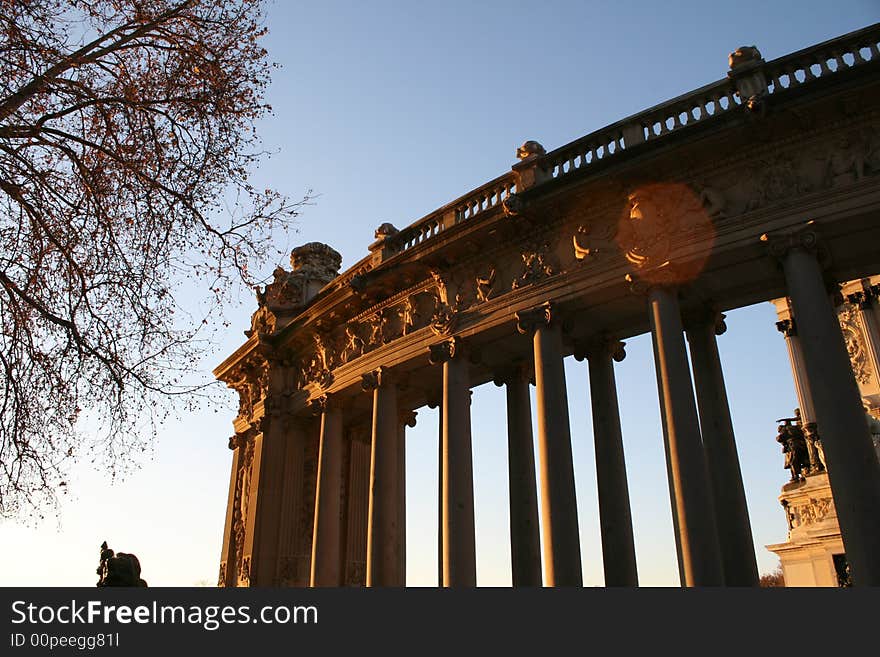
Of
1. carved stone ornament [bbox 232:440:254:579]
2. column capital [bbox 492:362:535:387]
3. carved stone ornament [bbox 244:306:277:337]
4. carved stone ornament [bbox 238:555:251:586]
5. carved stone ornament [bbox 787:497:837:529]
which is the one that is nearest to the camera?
column capital [bbox 492:362:535:387]

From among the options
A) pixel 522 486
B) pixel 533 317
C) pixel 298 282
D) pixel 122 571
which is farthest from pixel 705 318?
pixel 298 282

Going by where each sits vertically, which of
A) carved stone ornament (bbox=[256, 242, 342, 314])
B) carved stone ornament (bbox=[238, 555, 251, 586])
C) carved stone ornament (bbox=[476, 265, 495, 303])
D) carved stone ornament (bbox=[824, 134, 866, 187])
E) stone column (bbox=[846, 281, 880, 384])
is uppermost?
carved stone ornament (bbox=[256, 242, 342, 314])

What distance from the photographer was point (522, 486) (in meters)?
25.6

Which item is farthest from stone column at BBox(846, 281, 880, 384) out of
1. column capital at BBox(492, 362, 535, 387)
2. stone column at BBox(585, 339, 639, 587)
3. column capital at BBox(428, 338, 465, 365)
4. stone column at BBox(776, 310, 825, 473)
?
column capital at BBox(428, 338, 465, 365)

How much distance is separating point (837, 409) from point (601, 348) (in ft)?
30.4

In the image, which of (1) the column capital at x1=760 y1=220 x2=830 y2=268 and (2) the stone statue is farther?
(2) the stone statue

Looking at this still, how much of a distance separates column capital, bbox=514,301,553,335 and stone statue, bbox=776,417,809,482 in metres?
15.4

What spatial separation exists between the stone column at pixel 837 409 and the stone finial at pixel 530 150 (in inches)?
352

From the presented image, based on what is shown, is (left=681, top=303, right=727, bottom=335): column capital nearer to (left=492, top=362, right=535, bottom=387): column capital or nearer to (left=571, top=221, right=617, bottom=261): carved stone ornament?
(left=571, top=221, right=617, bottom=261): carved stone ornament

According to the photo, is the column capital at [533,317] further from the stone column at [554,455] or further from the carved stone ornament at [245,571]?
the carved stone ornament at [245,571]

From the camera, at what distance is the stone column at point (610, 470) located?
899 inches

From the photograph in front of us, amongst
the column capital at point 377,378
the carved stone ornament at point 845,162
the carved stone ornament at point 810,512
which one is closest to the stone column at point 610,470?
the column capital at point 377,378

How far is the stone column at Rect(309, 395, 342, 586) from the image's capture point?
93.2 ft

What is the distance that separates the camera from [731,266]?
2067 centimetres
